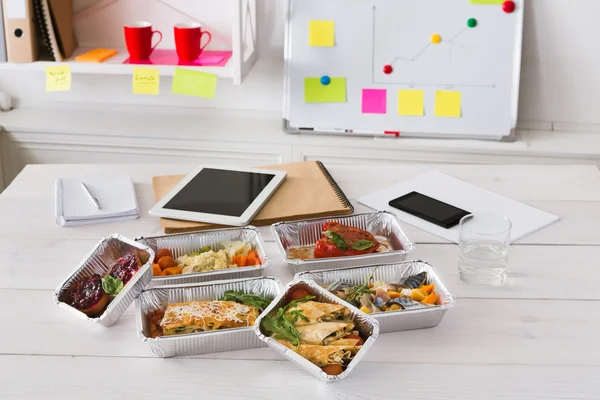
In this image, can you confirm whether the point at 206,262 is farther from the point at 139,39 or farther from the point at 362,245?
the point at 139,39

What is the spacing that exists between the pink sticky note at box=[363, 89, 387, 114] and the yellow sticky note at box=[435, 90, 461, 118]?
183mm

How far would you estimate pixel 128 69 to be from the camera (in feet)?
8.45

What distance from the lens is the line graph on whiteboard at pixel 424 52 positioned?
260cm

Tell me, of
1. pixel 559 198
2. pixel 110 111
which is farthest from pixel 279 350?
pixel 110 111

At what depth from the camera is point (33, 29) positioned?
2.59 meters

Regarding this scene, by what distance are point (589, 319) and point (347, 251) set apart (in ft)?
1.39

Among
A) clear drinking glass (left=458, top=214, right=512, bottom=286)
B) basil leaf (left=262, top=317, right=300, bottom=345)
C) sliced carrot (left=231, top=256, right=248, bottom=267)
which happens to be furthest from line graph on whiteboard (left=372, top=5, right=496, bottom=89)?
basil leaf (left=262, top=317, right=300, bottom=345)

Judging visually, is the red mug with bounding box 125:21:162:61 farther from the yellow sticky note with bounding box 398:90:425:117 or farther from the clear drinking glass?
the clear drinking glass

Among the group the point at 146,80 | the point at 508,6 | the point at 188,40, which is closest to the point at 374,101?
the point at 508,6

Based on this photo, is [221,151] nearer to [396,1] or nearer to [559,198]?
[396,1]

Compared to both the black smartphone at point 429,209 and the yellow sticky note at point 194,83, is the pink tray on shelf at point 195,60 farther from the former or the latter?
the black smartphone at point 429,209

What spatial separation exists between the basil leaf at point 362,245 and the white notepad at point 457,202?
0.68 feet

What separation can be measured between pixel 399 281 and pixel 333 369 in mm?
282

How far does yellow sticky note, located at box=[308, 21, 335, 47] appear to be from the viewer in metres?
2.63
